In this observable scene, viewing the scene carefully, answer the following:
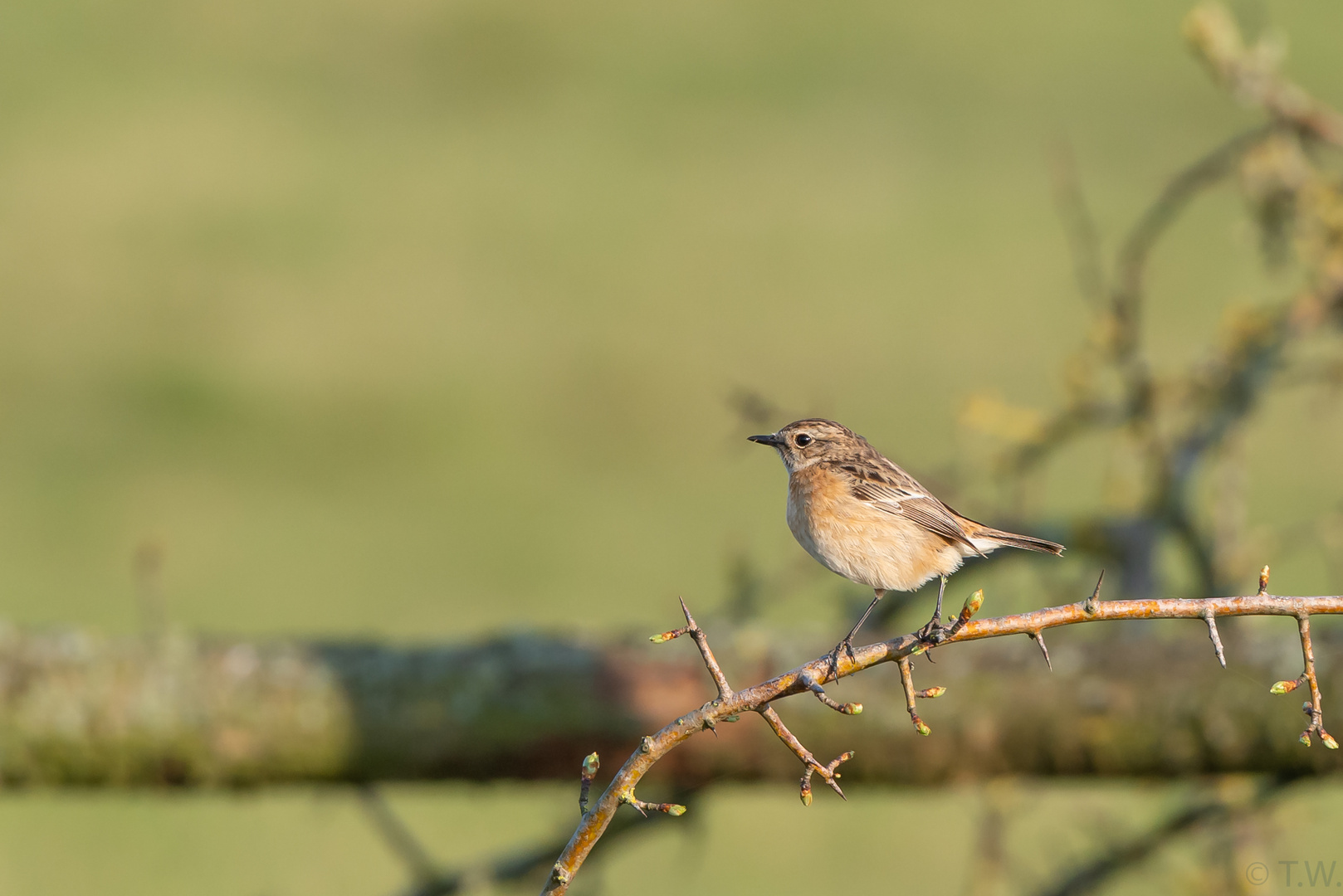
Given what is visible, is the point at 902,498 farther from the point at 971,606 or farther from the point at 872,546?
the point at 971,606

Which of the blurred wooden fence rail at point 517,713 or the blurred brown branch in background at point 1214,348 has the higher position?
the blurred brown branch in background at point 1214,348

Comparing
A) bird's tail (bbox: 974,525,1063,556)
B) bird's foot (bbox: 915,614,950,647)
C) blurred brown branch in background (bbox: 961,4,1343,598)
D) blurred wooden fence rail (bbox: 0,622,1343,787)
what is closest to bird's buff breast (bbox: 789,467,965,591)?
bird's tail (bbox: 974,525,1063,556)

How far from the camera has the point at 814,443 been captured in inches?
162

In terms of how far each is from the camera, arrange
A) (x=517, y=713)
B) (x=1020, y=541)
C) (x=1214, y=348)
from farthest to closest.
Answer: (x=1214, y=348)
(x=517, y=713)
(x=1020, y=541)

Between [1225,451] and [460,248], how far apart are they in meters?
18.7

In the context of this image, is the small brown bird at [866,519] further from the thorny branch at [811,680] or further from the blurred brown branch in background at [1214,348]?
the blurred brown branch in background at [1214,348]

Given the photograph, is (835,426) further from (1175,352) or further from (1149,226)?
(1175,352)

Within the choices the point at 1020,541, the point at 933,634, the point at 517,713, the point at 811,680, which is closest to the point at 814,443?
the point at 1020,541

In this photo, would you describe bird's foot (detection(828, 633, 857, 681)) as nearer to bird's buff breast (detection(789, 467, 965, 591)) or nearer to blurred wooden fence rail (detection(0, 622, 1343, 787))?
bird's buff breast (detection(789, 467, 965, 591))

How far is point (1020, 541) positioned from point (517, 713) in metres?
2.50

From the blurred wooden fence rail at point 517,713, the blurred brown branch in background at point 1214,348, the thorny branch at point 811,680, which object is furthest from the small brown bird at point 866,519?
the blurred brown branch in background at point 1214,348

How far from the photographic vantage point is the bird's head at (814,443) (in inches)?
156

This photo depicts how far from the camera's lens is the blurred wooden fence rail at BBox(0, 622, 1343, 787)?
214 inches

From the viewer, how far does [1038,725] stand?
17.8ft
